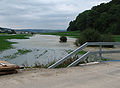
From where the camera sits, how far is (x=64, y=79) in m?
5.43

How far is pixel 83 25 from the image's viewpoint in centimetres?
10306

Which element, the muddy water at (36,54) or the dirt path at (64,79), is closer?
the dirt path at (64,79)

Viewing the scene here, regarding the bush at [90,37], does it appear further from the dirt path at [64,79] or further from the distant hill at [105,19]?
the distant hill at [105,19]

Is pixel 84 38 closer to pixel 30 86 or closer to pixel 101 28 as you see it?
pixel 30 86

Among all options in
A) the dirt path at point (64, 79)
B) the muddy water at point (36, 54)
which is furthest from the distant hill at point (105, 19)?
the dirt path at point (64, 79)

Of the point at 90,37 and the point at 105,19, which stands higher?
the point at 105,19

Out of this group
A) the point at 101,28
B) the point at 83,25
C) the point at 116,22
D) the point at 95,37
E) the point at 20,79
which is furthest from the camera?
the point at 83,25

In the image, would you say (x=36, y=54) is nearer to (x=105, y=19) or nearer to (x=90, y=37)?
(x=90, y=37)


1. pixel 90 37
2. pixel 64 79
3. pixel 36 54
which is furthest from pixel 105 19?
pixel 64 79

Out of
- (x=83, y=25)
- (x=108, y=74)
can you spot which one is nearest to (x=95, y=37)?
(x=108, y=74)

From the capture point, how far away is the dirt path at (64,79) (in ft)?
15.8

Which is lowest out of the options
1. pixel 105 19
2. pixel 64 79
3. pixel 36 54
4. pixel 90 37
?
pixel 36 54

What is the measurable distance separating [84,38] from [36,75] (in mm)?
21348

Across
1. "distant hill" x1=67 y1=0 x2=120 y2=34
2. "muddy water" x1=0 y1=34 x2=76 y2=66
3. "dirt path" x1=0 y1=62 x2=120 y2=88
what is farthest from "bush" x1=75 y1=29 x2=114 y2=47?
"distant hill" x1=67 y1=0 x2=120 y2=34
